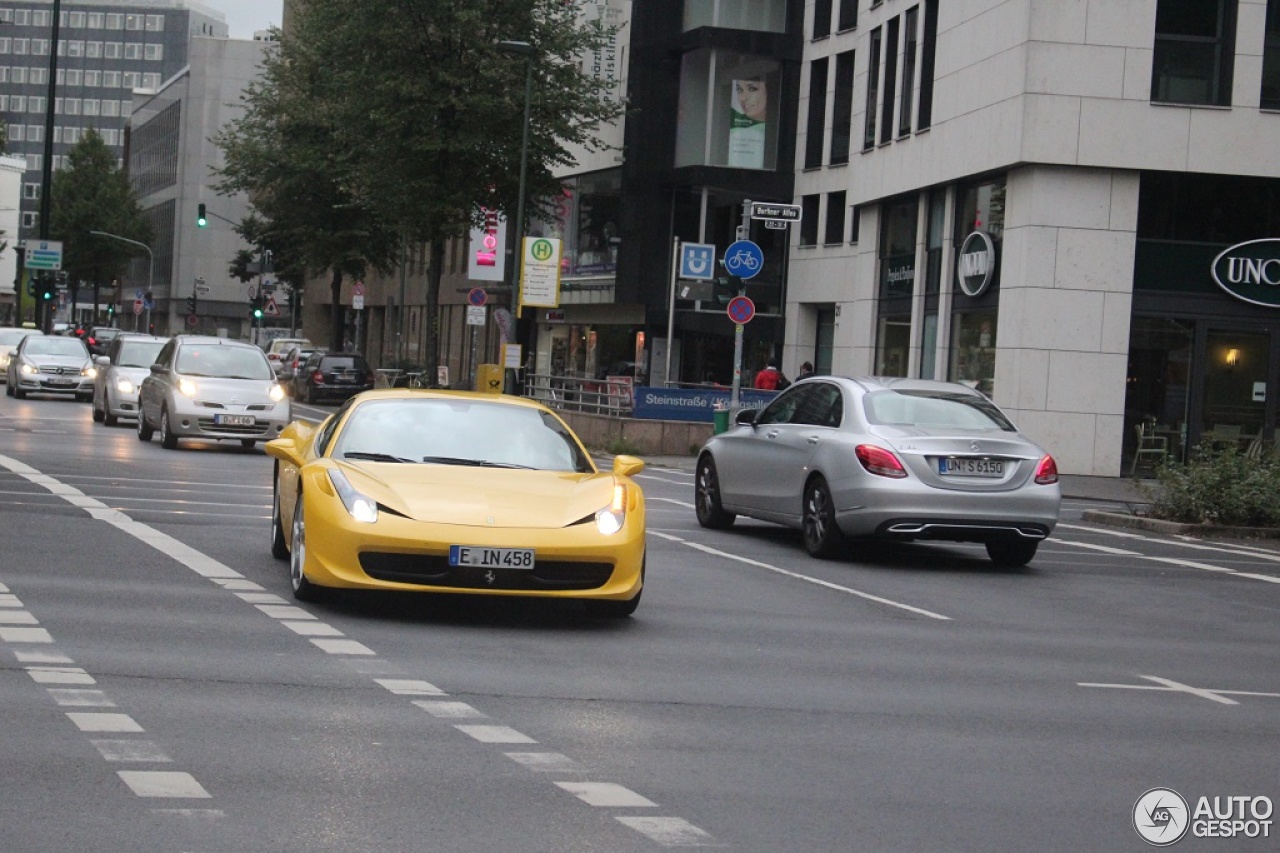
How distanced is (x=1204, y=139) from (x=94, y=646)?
28557mm

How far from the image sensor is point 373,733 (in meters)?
7.67

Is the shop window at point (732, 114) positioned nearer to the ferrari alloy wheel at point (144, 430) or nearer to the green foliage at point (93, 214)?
the ferrari alloy wheel at point (144, 430)

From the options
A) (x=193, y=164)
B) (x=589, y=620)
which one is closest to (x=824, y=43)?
(x=589, y=620)

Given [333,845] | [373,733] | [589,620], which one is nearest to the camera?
[333,845]

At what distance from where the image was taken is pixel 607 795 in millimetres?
6785

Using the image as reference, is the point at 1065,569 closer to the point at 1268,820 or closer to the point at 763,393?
the point at 1268,820

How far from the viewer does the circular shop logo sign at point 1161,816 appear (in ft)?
22.0

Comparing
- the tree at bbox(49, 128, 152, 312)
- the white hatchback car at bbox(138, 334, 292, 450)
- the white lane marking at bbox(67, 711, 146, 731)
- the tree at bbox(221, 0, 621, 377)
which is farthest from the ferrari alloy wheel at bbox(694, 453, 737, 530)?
the tree at bbox(49, 128, 152, 312)

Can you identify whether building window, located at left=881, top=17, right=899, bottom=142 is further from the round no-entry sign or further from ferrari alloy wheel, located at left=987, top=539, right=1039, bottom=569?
ferrari alloy wheel, located at left=987, top=539, right=1039, bottom=569

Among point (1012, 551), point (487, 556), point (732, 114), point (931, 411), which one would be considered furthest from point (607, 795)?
point (732, 114)

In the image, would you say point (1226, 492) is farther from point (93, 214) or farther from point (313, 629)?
point (93, 214)

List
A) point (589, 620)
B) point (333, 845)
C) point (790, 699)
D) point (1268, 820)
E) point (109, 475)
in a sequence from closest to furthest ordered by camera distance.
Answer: point (333, 845)
point (1268, 820)
point (790, 699)
point (589, 620)
point (109, 475)

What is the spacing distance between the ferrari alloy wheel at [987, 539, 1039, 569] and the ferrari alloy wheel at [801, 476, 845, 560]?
4.58 ft

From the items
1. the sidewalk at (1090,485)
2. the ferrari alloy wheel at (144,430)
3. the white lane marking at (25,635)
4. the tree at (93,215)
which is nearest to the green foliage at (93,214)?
the tree at (93,215)
